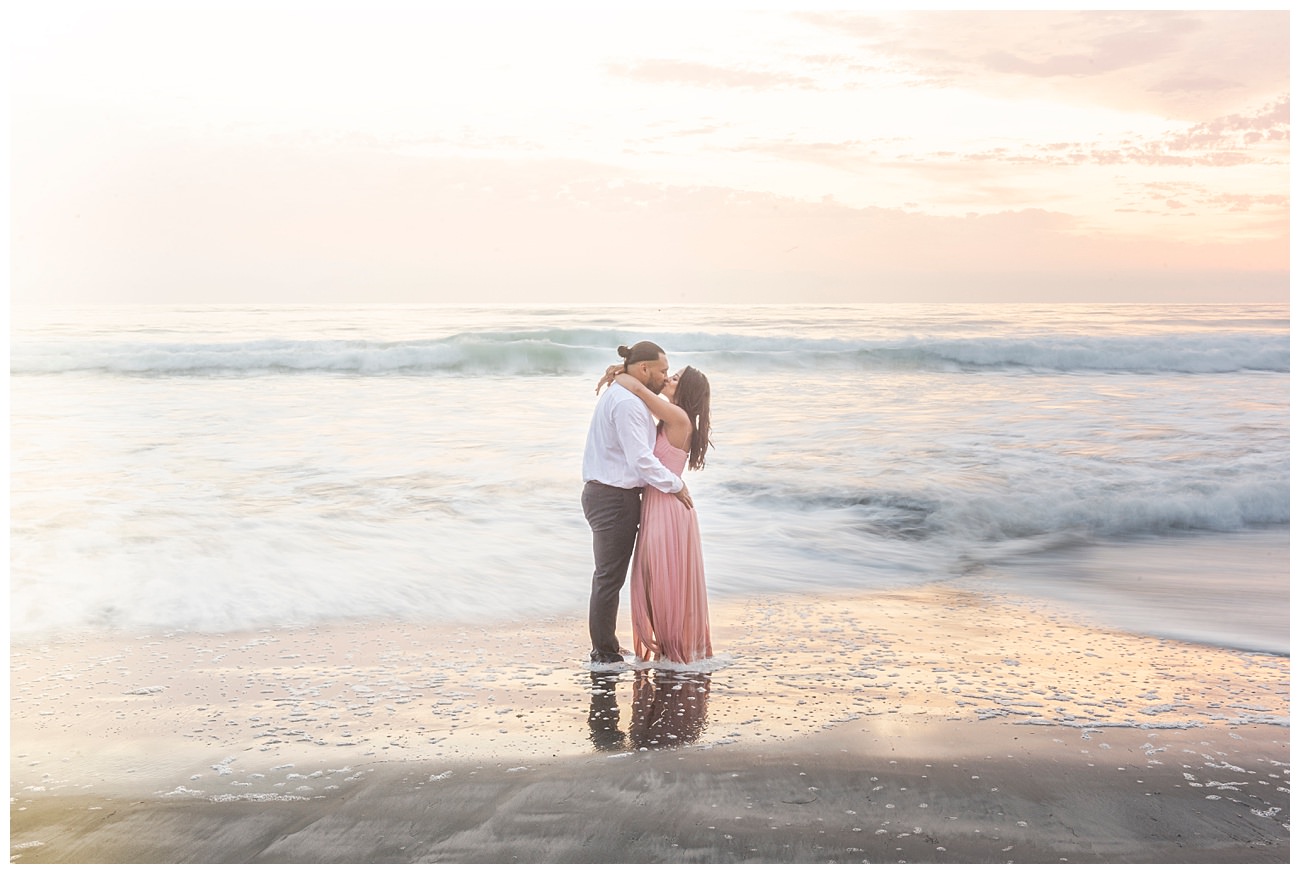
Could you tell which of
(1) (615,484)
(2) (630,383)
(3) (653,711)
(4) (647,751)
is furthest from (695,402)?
(4) (647,751)

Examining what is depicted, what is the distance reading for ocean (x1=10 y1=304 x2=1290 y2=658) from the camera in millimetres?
7141

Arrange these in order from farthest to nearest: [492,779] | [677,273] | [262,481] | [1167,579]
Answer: [677,273], [262,481], [1167,579], [492,779]

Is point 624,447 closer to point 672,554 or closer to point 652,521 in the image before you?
point 652,521

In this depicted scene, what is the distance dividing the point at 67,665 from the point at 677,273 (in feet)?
72.8

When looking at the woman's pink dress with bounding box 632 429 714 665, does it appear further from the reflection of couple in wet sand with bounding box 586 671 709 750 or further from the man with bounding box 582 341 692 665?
the reflection of couple in wet sand with bounding box 586 671 709 750

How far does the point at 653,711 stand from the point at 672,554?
0.87 meters

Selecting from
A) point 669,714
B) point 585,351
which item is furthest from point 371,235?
point 669,714

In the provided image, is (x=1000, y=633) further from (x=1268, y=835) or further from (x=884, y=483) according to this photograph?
(x=884, y=483)

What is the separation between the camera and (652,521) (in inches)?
203

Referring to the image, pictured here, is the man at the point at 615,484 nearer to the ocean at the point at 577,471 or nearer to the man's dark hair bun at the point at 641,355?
the man's dark hair bun at the point at 641,355

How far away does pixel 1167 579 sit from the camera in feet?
25.7

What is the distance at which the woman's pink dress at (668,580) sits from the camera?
5117 millimetres

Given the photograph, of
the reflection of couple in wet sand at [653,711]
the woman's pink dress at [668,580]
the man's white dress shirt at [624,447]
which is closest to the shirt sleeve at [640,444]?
the man's white dress shirt at [624,447]

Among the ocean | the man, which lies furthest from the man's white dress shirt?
the ocean
